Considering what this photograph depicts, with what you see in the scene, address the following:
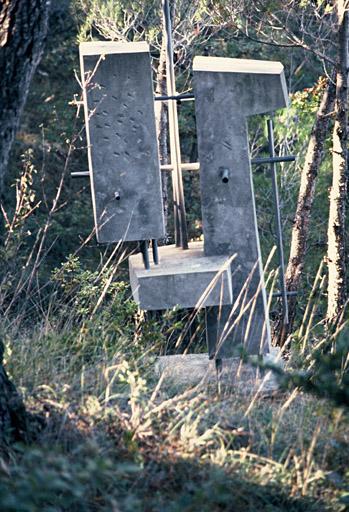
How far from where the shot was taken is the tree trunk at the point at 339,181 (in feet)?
25.9

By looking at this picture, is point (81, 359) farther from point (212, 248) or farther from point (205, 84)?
point (205, 84)

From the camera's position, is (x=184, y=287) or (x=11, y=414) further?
(x=184, y=287)

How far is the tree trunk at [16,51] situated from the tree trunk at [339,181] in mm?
4566

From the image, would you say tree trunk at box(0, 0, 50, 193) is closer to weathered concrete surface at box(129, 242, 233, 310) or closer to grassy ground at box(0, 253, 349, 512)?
grassy ground at box(0, 253, 349, 512)

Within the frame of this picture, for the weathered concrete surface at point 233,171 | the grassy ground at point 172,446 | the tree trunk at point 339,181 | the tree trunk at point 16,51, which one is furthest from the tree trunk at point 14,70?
the tree trunk at point 339,181

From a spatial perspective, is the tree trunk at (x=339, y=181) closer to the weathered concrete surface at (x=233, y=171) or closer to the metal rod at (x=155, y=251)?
the weathered concrete surface at (x=233, y=171)

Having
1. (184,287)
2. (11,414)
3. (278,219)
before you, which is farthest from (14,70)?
(278,219)

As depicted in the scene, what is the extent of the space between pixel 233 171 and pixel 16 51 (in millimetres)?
2215

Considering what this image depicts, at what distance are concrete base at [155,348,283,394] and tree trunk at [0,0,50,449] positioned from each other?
88 cm

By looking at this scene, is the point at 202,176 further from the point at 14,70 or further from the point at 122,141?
the point at 14,70

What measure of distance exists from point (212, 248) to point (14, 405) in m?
2.25

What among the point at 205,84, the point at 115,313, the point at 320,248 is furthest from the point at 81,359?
the point at 320,248

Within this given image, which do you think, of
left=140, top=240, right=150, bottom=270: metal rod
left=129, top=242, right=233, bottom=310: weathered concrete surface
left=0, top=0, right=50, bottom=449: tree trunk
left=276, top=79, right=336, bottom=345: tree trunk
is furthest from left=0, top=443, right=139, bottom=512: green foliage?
left=276, top=79, right=336, bottom=345: tree trunk

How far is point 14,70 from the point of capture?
12.0ft
